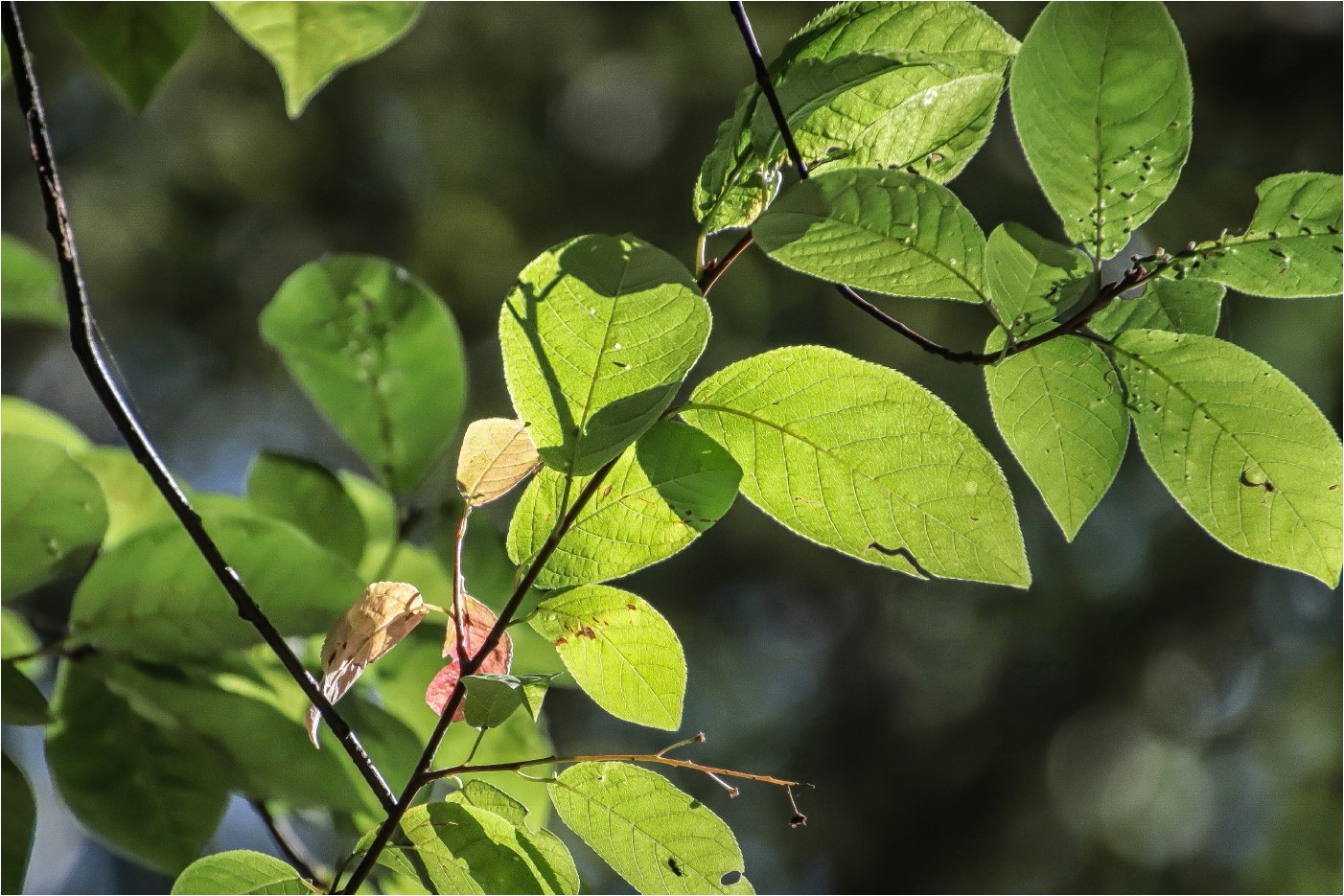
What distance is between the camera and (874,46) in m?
0.47

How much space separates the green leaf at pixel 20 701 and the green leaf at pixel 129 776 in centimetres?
5

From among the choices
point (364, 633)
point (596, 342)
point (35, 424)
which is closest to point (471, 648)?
point (364, 633)

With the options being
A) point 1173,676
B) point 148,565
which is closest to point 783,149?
point 148,565

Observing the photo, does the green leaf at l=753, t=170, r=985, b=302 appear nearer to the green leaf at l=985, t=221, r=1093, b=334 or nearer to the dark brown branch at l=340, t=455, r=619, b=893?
the green leaf at l=985, t=221, r=1093, b=334

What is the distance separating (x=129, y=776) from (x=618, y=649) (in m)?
0.39

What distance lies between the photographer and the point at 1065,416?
480mm

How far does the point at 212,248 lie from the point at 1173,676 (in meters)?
4.12

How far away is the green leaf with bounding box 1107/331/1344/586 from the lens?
461mm

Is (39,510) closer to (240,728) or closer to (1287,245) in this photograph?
(240,728)

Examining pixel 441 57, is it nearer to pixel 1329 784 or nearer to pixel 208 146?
pixel 208 146

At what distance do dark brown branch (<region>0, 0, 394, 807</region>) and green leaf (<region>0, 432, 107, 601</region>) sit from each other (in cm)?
21

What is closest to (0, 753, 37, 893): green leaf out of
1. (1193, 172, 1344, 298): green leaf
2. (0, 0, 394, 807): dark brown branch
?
(0, 0, 394, 807): dark brown branch

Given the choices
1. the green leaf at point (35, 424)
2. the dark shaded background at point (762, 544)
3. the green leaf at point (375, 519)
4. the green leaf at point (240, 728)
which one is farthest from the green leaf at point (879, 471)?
the dark shaded background at point (762, 544)

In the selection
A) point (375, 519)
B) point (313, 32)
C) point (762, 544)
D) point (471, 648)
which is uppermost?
point (313, 32)
